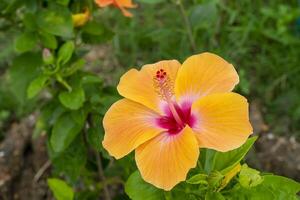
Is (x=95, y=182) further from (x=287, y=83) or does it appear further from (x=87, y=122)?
(x=287, y=83)

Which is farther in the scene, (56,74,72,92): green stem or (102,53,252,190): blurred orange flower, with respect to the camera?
(56,74,72,92): green stem

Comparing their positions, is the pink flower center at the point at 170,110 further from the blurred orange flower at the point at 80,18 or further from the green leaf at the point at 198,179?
the blurred orange flower at the point at 80,18

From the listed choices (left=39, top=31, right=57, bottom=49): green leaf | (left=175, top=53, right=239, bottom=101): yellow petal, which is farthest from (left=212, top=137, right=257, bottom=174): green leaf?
(left=39, top=31, right=57, bottom=49): green leaf

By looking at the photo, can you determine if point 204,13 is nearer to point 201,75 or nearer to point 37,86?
point 37,86

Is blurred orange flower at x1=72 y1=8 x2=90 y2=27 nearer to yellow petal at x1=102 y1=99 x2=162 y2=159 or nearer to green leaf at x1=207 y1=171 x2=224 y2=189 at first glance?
yellow petal at x1=102 y1=99 x2=162 y2=159

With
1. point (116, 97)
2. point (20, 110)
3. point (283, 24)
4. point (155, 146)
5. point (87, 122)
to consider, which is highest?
point (155, 146)

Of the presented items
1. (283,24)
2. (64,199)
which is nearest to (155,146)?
(64,199)

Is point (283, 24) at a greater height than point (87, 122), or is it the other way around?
point (87, 122)
